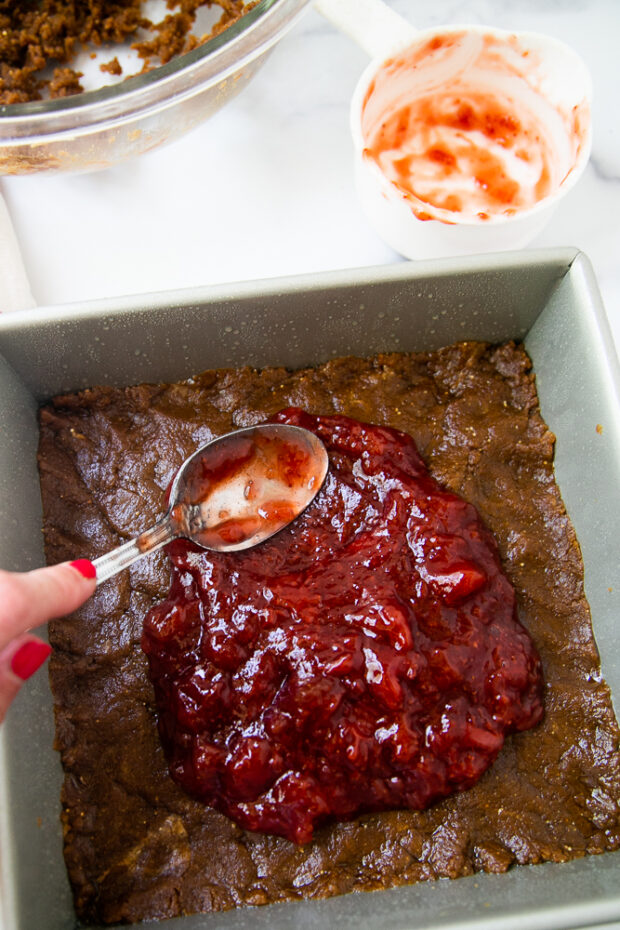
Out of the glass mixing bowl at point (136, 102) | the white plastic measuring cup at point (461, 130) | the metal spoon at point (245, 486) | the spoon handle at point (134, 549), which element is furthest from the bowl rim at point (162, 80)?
the spoon handle at point (134, 549)

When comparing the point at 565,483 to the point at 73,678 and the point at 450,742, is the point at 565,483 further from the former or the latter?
the point at 73,678

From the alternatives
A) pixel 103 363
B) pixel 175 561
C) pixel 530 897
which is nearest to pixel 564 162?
pixel 103 363

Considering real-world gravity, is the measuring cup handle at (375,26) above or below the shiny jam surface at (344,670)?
above

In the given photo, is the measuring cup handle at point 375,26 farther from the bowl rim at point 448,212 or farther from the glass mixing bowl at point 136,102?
the glass mixing bowl at point 136,102

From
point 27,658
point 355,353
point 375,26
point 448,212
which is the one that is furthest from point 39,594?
point 375,26

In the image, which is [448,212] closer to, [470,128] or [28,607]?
[470,128]

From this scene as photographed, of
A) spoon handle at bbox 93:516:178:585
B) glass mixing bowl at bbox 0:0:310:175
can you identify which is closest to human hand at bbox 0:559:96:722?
spoon handle at bbox 93:516:178:585
